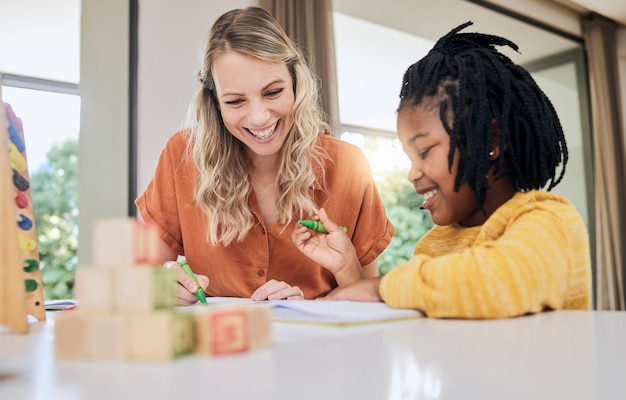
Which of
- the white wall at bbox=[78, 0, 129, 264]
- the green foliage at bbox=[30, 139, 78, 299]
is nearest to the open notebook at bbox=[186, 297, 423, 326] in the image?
the white wall at bbox=[78, 0, 129, 264]

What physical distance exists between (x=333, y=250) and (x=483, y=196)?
0.34m

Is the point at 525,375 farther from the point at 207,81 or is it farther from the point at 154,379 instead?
the point at 207,81

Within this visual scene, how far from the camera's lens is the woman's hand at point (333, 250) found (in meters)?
1.08

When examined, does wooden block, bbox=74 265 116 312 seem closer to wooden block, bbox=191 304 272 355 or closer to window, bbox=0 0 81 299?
wooden block, bbox=191 304 272 355

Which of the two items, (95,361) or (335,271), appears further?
(335,271)

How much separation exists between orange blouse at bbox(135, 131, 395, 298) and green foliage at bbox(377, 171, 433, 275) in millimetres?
4858

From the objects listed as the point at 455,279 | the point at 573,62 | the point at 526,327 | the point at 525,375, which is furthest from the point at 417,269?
the point at 573,62

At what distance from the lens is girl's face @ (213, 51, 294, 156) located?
141 centimetres

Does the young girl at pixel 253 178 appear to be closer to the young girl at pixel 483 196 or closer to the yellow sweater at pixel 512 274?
the young girl at pixel 483 196

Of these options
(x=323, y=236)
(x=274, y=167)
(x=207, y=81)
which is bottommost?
(x=323, y=236)

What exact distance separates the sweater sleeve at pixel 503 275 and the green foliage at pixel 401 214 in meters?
5.67

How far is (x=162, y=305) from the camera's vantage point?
380mm

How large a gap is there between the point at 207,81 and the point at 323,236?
0.64 metres

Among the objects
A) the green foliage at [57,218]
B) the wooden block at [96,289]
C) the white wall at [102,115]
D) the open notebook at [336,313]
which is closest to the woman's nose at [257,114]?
the open notebook at [336,313]
